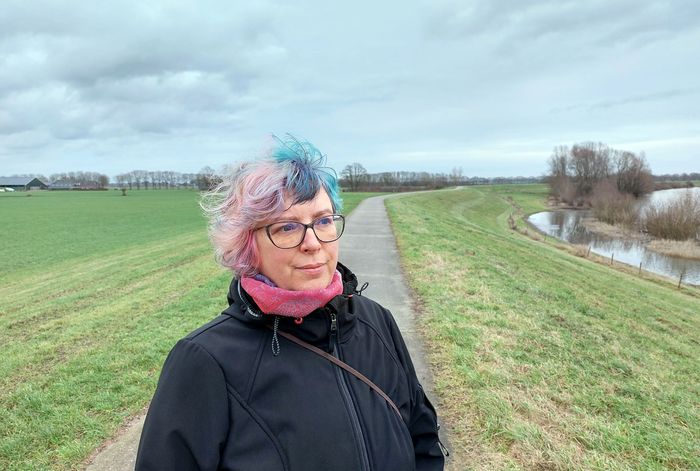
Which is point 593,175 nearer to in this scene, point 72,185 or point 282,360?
point 282,360

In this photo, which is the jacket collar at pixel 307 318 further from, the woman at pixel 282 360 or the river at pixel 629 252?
the river at pixel 629 252

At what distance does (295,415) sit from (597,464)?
2786mm

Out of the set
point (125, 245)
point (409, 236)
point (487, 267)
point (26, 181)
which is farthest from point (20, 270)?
point (26, 181)

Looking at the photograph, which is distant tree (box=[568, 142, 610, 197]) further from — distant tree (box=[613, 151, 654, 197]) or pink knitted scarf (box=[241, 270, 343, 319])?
pink knitted scarf (box=[241, 270, 343, 319])

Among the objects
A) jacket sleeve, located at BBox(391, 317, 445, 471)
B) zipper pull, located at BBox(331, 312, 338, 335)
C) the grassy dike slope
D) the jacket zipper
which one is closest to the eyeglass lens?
zipper pull, located at BBox(331, 312, 338, 335)

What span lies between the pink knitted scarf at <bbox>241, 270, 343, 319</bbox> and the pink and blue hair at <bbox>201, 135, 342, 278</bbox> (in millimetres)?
98

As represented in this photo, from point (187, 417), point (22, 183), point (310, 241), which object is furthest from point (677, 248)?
point (22, 183)

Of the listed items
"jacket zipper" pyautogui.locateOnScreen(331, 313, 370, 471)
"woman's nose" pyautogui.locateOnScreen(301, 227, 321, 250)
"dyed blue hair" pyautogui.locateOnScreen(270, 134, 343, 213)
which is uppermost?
"dyed blue hair" pyautogui.locateOnScreen(270, 134, 343, 213)

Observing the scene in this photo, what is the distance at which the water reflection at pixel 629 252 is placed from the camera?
2158 centimetres

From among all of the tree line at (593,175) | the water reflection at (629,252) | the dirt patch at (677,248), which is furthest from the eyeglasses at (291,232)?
the tree line at (593,175)

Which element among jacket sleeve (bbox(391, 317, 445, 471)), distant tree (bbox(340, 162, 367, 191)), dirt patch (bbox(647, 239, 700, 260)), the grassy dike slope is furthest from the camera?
distant tree (bbox(340, 162, 367, 191))

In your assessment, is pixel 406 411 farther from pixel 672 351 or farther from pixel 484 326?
pixel 672 351

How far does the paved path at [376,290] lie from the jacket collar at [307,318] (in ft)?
8.24

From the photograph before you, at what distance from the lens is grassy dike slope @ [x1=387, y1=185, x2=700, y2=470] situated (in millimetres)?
3178
